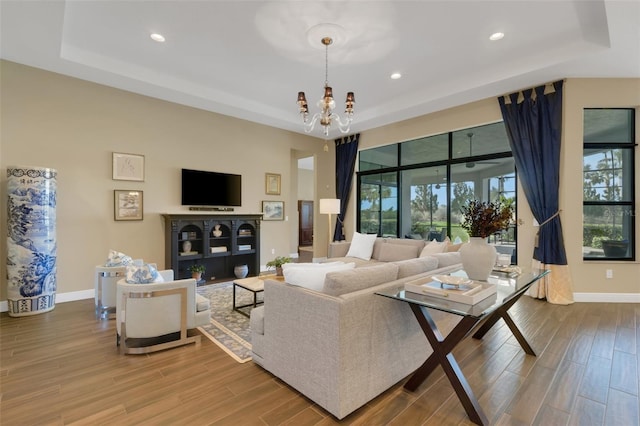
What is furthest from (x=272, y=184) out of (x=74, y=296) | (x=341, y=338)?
(x=341, y=338)

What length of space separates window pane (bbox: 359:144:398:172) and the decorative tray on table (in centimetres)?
504

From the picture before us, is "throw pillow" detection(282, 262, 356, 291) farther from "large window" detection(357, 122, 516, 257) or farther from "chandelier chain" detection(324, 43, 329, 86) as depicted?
"large window" detection(357, 122, 516, 257)

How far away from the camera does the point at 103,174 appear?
4598 mm

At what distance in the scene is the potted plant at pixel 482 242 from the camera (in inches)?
91.4

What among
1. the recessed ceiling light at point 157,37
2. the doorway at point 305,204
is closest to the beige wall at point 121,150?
the recessed ceiling light at point 157,37

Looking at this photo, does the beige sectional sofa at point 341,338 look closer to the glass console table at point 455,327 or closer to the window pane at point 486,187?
the glass console table at point 455,327

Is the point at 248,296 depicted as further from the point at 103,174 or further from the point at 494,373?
the point at 494,373

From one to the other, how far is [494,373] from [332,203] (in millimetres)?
4182

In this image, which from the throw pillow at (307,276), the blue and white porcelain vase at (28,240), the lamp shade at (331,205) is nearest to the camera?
the throw pillow at (307,276)

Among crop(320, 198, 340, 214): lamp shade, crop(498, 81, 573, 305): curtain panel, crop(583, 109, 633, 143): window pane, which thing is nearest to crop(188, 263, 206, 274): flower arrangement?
crop(320, 198, 340, 214): lamp shade

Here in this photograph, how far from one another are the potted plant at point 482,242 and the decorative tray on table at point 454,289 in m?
0.25

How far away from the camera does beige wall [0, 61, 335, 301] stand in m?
3.98

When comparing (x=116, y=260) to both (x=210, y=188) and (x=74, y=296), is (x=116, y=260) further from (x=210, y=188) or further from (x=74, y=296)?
(x=210, y=188)

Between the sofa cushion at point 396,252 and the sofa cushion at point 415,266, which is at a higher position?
the sofa cushion at point 415,266
